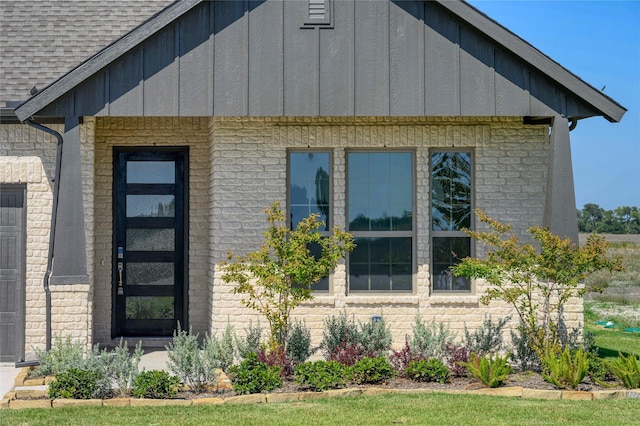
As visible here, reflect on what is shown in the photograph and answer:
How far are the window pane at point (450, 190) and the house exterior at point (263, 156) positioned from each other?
2 cm

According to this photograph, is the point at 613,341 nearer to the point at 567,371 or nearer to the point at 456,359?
the point at 456,359

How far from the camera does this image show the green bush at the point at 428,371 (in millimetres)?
9945

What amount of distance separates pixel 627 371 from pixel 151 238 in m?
7.45

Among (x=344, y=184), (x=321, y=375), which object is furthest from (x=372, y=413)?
(x=344, y=184)

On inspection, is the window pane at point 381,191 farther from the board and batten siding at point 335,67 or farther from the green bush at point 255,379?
the green bush at point 255,379

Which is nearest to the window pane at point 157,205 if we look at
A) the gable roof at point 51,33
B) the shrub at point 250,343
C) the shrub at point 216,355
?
the gable roof at point 51,33

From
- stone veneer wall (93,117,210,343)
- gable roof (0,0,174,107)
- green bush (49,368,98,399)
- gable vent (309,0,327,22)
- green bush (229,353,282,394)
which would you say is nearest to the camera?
green bush (49,368,98,399)

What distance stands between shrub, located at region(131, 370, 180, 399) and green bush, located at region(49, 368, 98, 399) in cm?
44

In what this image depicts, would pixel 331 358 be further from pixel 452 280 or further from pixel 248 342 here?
pixel 452 280

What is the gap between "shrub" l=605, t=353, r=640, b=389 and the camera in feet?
31.8

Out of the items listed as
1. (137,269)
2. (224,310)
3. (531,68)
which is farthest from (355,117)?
(137,269)

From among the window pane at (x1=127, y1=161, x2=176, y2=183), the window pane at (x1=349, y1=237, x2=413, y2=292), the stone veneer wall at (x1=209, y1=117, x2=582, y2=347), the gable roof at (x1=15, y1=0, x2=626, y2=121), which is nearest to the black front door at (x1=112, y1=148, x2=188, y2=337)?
the window pane at (x1=127, y1=161, x2=176, y2=183)

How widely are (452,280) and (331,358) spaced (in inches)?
110

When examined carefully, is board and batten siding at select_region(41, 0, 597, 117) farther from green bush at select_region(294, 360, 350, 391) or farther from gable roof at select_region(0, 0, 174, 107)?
green bush at select_region(294, 360, 350, 391)
